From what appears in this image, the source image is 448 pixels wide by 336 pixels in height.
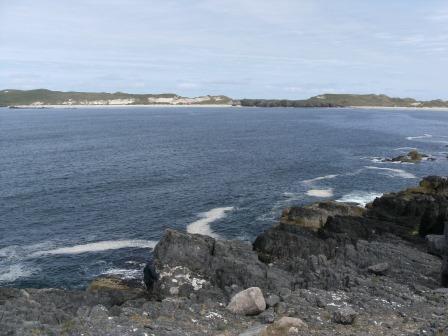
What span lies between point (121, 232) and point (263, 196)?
23715 mm

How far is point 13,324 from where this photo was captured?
24.4 m

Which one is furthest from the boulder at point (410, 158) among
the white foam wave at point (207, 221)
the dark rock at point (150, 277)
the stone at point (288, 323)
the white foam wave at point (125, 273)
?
the stone at point (288, 323)

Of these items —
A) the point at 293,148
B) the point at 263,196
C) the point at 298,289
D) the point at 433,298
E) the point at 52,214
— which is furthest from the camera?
the point at 293,148

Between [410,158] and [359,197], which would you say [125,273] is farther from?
[410,158]

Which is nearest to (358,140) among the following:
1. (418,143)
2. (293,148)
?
(418,143)

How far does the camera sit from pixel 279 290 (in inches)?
1237

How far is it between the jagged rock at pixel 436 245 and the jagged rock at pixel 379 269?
6252 mm

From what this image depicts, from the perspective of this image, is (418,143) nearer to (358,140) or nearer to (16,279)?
(358,140)

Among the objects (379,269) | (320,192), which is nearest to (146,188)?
(320,192)

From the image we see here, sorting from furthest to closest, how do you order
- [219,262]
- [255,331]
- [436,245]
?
[436,245] < [219,262] < [255,331]

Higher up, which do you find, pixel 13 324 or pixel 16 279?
pixel 13 324

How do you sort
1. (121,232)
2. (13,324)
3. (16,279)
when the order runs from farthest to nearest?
(121,232) < (16,279) < (13,324)

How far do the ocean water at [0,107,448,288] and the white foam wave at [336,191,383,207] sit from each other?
28 centimetres

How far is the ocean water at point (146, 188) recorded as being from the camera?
47.1m
